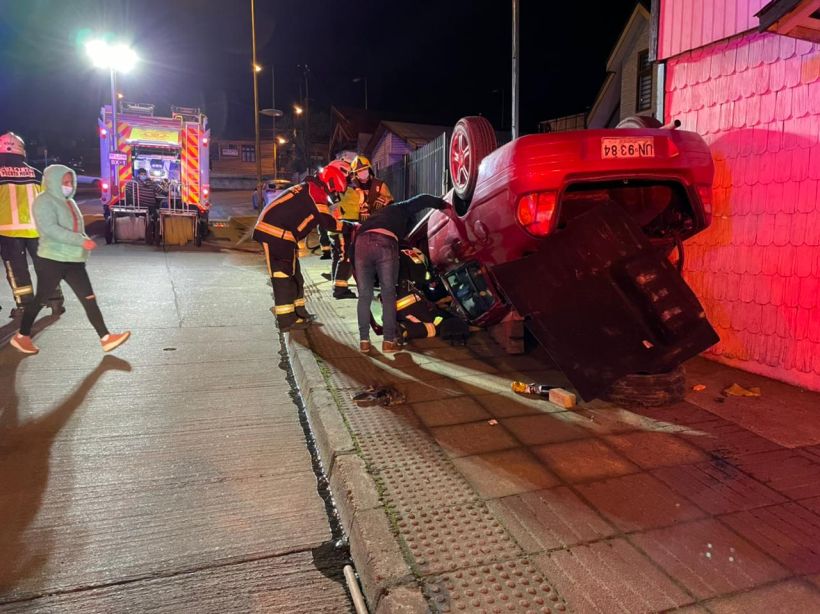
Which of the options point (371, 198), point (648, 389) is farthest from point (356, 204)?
point (648, 389)

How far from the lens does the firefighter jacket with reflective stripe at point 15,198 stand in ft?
21.5

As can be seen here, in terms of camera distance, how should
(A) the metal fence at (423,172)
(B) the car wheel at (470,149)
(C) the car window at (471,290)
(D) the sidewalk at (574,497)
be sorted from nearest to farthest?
(D) the sidewalk at (574,497) → (B) the car wheel at (470,149) → (C) the car window at (471,290) → (A) the metal fence at (423,172)

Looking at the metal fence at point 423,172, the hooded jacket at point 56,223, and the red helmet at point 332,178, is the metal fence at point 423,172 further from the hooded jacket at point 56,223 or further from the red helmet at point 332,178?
the hooded jacket at point 56,223

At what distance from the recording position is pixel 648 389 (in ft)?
12.7

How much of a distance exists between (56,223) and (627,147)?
196 inches

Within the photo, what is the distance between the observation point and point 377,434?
11.8ft

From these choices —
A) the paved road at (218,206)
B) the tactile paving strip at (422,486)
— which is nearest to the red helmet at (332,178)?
the tactile paving strip at (422,486)

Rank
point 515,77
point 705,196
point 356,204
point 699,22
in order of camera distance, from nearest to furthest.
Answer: point 705,196 < point 699,22 < point 356,204 < point 515,77

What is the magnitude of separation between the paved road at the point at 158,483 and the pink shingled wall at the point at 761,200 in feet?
12.0

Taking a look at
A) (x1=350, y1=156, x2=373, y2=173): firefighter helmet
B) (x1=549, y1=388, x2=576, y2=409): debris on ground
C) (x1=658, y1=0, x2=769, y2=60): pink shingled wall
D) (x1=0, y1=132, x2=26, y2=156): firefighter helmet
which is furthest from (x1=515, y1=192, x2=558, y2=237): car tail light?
(x1=0, y1=132, x2=26, y2=156): firefighter helmet

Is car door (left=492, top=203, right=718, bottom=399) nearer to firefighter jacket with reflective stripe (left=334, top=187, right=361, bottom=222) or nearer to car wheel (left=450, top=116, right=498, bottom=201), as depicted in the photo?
car wheel (left=450, top=116, right=498, bottom=201)

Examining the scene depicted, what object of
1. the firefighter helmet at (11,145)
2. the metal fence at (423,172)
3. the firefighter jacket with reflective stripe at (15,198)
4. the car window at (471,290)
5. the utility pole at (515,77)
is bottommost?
the car window at (471,290)

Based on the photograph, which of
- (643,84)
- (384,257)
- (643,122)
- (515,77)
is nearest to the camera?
(643,122)

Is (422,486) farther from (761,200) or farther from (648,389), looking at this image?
(761,200)
